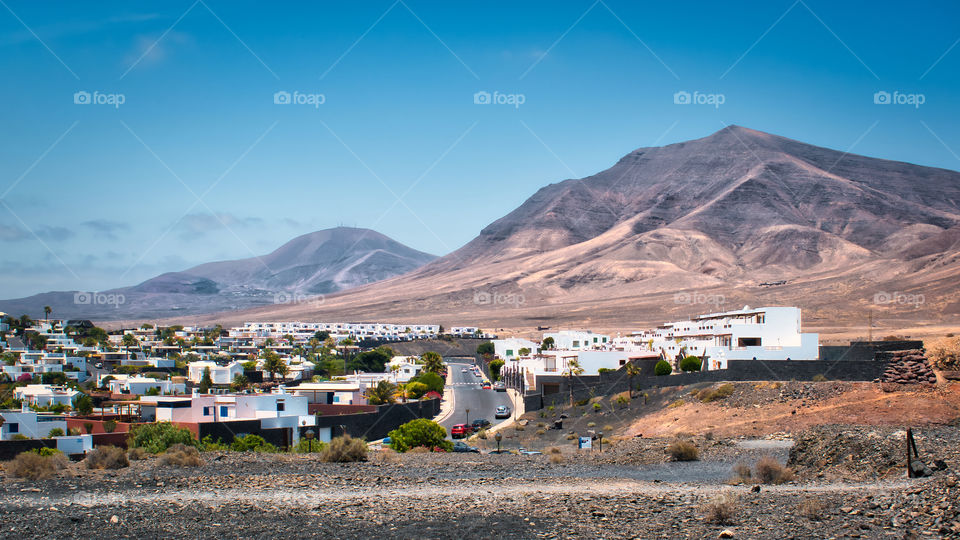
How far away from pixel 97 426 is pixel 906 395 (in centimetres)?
2719

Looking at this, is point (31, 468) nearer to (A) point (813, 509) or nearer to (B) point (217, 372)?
(A) point (813, 509)

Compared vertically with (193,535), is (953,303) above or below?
above

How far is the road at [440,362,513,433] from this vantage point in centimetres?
4503

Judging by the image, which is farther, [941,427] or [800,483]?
[941,427]

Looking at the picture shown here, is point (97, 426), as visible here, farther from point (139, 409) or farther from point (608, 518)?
point (608, 518)

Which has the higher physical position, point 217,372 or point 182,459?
point 217,372

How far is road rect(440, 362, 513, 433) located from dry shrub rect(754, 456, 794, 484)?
23.2m

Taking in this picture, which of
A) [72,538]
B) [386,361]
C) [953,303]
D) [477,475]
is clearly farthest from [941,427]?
[953,303]

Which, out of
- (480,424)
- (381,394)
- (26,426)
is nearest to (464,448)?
(480,424)

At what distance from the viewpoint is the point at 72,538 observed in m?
13.8

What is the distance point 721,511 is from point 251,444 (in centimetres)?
1930

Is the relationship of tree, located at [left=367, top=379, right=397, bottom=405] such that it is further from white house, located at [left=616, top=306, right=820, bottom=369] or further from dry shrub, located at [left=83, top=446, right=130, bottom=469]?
dry shrub, located at [left=83, top=446, right=130, bottom=469]

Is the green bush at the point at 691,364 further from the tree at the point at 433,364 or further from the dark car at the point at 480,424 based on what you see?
the tree at the point at 433,364

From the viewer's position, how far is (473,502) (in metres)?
16.7
